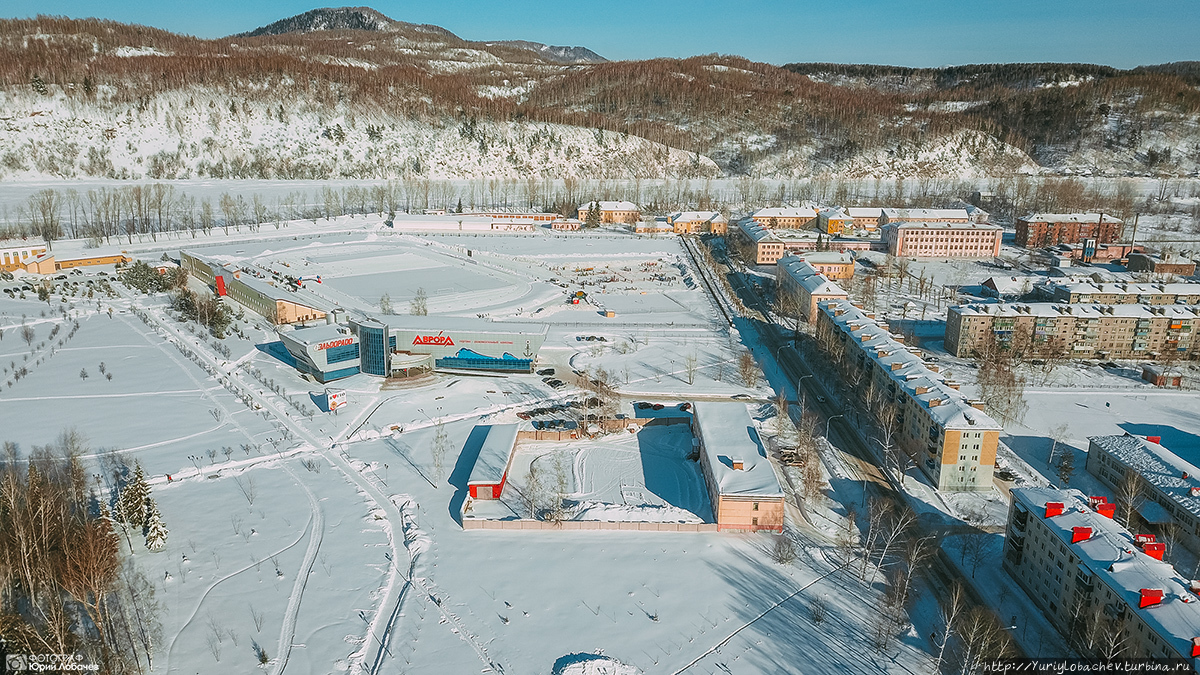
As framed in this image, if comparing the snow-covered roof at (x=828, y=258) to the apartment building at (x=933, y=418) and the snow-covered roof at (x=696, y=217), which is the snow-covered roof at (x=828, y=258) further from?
the apartment building at (x=933, y=418)

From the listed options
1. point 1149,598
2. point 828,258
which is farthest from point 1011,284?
point 1149,598

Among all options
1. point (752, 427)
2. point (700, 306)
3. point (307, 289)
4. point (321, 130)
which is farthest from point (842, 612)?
point (321, 130)

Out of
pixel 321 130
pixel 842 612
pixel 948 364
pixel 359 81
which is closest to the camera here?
pixel 842 612

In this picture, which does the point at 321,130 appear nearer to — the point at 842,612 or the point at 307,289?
the point at 307,289

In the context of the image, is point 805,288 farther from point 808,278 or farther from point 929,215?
point 929,215

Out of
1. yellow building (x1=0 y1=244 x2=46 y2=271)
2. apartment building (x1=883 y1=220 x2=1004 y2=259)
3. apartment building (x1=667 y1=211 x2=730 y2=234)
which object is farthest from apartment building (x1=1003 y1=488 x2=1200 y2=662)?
yellow building (x1=0 y1=244 x2=46 y2=271)

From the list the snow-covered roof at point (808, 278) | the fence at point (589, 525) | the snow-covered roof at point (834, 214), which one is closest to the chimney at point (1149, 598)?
the fence at point (589, 525)
